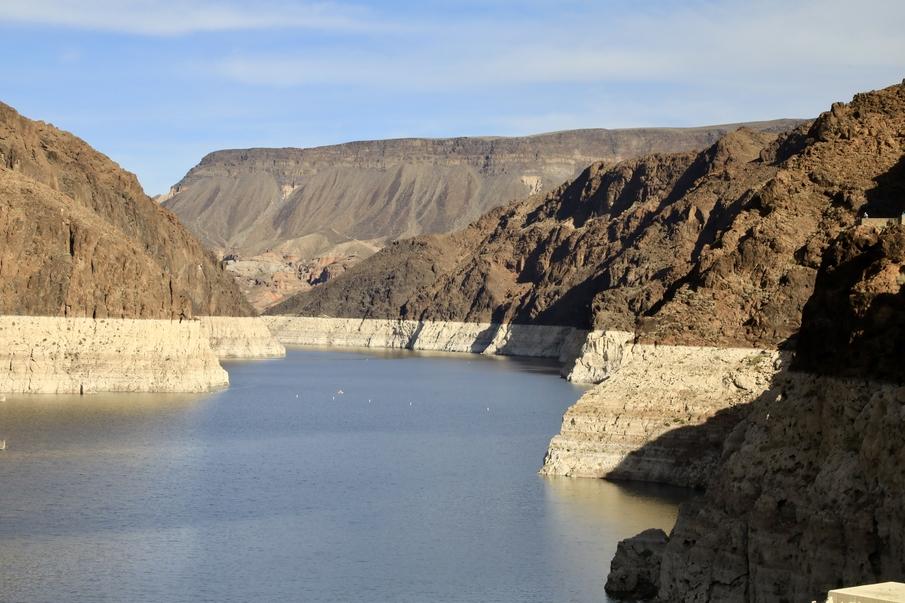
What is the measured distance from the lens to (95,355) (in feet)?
386

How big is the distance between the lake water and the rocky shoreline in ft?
13.9

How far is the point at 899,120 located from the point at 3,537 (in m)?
45.0

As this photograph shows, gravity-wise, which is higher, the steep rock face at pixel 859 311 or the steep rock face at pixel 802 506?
the steep rock face at pixel 859 311

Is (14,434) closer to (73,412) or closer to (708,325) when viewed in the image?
(73,412)

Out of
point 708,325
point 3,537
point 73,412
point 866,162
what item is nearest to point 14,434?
point 73,412

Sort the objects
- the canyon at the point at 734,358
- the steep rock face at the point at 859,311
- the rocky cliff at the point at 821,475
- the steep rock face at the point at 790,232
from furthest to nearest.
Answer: the steep rock face at the point at 790,232 < the steep rock face at the point at 859,311 < the canyon at the point at 734,358 < the rocky cliff at the point at 821,475

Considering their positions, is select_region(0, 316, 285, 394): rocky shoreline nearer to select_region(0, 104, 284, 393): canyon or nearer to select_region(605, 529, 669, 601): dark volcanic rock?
select_region(0, 104, 284, 393): canyon

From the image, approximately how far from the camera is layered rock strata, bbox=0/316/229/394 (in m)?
113

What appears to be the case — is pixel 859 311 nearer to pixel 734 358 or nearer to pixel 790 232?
pixel 734 358

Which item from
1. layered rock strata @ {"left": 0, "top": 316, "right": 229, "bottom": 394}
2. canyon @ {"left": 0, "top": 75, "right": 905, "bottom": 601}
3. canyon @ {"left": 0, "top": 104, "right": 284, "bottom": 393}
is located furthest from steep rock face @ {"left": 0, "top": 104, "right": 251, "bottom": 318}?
layered rock strata @ {"left": 0, "top": 316, "right": 229, "bottom": 394}

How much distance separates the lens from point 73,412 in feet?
330

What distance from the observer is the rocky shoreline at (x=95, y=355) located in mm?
113312

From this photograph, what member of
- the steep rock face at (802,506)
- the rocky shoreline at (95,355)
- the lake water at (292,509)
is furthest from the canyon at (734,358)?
the lake water at (292,509)

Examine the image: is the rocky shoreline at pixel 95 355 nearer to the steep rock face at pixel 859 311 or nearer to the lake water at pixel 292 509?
the lake water at pixel 292 509
